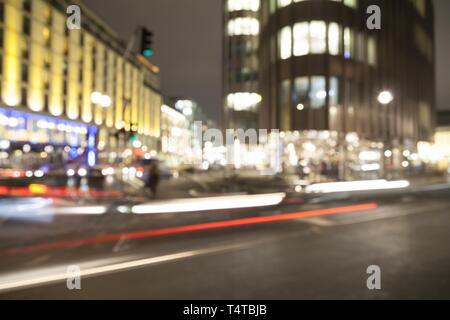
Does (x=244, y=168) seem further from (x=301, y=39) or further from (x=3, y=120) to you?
(x=3, y=120)

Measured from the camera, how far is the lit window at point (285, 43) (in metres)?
33.9

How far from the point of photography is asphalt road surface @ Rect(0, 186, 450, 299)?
18.4 ft

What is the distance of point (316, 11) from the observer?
32688 millimetres

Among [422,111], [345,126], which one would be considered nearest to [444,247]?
[345,126]

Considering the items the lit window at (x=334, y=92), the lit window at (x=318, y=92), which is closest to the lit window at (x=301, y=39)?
the lit window at (x=318, y=92)

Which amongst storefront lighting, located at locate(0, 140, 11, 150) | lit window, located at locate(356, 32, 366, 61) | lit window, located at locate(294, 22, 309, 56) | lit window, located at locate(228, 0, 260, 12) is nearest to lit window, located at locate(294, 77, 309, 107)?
lit window, located at locate(294, 22, 309, 56)

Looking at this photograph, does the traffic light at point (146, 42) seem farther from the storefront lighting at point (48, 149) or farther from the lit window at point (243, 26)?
the lit window at point (243, 26)

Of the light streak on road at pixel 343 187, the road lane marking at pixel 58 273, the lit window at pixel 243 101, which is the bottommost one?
the road lane marking at pixel 58 273

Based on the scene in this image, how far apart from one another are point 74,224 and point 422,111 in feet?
169

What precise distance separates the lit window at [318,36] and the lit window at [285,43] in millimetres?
1868

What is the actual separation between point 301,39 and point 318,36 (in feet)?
4.51
